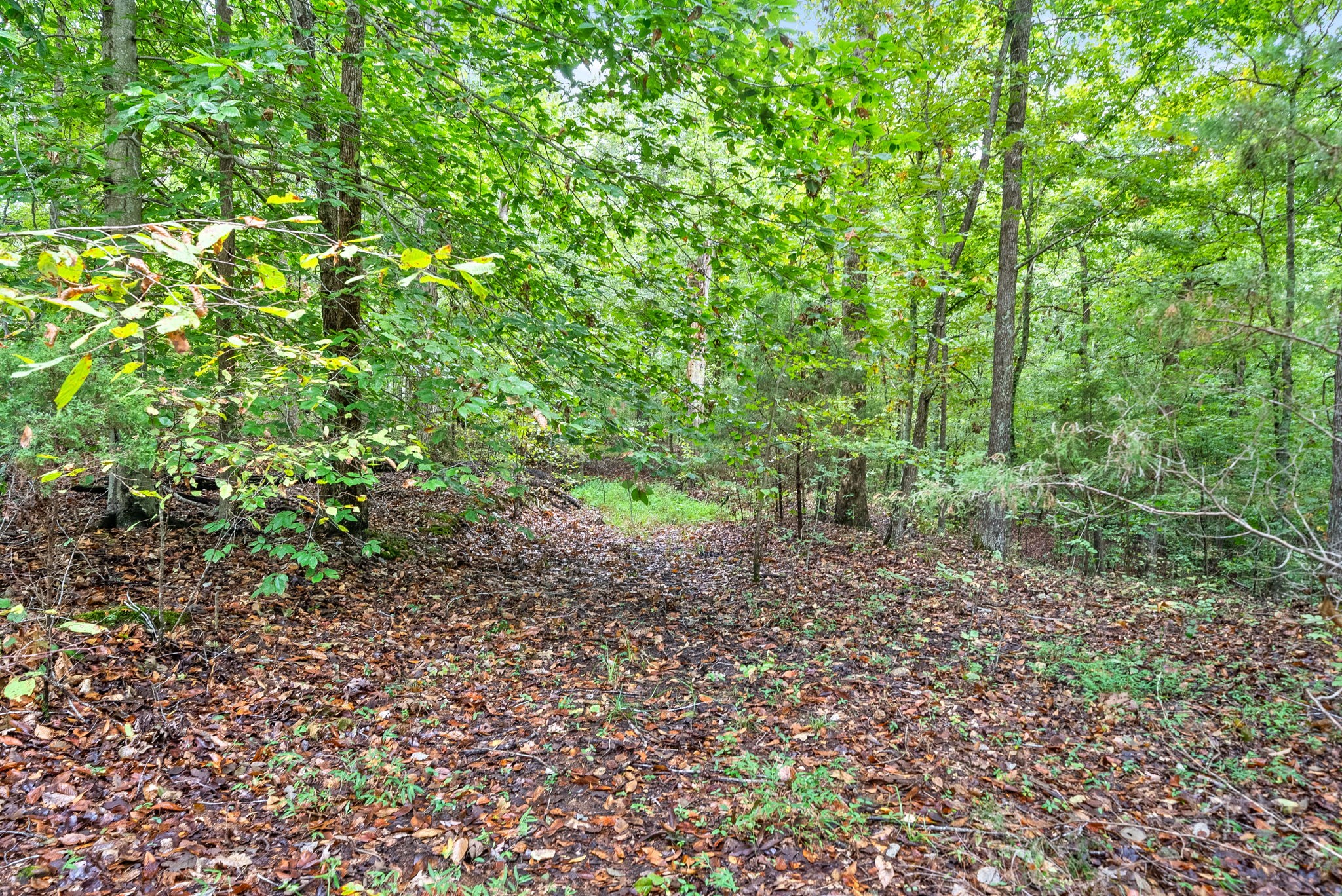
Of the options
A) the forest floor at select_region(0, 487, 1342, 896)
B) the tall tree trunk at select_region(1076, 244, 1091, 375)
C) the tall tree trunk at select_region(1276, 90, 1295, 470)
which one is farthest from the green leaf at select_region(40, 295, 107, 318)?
the tall tree trunk at select_region(1076, 244, 1091, 375)

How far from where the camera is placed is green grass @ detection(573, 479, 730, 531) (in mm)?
12555

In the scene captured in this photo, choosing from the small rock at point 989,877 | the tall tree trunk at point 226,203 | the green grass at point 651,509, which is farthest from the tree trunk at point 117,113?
the green grass at point 651,509

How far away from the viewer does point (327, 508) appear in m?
3.87

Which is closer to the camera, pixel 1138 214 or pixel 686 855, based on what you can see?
pixel 686 855

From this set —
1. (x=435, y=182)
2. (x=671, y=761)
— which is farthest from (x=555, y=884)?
(x=435, y=182)

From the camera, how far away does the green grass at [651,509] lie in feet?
41.2

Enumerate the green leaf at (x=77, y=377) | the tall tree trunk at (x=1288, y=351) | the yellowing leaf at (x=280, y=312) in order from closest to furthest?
the green leaf at (x=77, y=377)
the yellowing leaf at (x=280, y=312)
the tall tree trunk at (x=1288, y=351)

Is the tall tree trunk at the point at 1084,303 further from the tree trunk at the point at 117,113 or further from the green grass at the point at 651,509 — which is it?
the tree trunk at the point at 117,113

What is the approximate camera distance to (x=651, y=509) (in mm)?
13688

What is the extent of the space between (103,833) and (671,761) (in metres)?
2.94

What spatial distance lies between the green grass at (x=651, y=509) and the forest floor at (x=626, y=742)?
5.98 m

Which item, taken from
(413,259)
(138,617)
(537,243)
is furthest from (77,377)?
(537,243)

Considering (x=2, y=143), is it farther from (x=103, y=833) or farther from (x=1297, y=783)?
(x=1297, y=783)

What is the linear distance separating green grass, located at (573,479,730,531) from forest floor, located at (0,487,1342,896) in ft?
19.6
